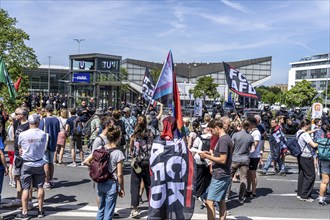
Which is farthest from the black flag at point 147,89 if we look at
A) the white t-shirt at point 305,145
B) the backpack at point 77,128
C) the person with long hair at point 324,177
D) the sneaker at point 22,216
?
the sneaker at point 22,216

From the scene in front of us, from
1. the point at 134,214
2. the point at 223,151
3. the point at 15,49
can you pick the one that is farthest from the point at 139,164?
the point at 15,49

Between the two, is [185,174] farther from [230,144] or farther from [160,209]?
[230,144]

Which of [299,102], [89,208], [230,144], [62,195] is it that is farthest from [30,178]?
[299,102]

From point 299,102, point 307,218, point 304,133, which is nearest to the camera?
point 307,218

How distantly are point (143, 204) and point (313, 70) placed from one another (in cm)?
10561

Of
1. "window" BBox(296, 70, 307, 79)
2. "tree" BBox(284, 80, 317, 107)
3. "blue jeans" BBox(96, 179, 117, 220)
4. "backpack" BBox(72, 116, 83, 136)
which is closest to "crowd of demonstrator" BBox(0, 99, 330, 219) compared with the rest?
"blue jeans" BBox(96, 179, 117, 220)

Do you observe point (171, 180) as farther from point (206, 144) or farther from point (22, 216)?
point (22, 216)

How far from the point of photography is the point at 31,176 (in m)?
6.11

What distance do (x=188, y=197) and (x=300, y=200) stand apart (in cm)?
458

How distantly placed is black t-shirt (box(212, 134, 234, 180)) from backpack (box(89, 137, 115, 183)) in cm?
163

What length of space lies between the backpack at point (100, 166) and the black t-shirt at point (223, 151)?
1.63m

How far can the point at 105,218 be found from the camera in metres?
5.20

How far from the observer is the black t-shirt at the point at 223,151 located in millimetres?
5566

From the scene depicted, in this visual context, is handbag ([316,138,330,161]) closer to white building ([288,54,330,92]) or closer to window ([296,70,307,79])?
white building ([288,54,330,92])
